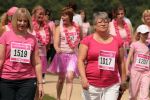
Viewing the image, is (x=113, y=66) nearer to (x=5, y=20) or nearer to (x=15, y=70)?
(x=15, y=70)

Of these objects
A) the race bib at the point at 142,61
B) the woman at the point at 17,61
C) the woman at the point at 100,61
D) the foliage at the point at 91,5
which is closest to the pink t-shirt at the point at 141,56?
the race bib at the point at 142,61

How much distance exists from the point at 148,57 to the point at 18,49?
317 cm

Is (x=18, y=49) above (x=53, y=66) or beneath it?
above

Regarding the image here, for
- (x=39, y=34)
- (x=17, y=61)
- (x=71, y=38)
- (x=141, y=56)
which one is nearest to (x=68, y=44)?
(x=71, y=38)

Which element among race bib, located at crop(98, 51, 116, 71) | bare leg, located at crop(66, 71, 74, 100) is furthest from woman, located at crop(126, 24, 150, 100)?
race bib, located at crop(98, 51, 116, 71)

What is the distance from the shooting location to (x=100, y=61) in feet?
23.8

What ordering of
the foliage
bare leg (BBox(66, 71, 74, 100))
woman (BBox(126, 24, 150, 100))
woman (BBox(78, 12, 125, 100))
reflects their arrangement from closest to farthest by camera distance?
woman (BBox(78, 12, 125, 100)) < woman (BBox(126, 24, 150, 100)) < bare leg (BBox(66, 71, 74, 100)) < the foliage

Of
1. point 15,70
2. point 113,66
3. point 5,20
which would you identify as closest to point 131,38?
point 5,20

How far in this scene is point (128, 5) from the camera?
145 ft

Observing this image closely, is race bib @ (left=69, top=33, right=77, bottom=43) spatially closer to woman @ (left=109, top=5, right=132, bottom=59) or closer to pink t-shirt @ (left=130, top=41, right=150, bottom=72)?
woman @ (left=109, top=5, right=132, bottom=59)

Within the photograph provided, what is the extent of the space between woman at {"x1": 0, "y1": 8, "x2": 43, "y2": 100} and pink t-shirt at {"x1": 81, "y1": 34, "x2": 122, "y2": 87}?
2.32ft

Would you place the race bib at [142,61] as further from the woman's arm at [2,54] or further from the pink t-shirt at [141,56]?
the woman's arm at [2,54]

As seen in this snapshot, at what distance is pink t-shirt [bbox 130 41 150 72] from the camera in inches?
375

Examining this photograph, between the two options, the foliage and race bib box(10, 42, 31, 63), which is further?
the foliage
